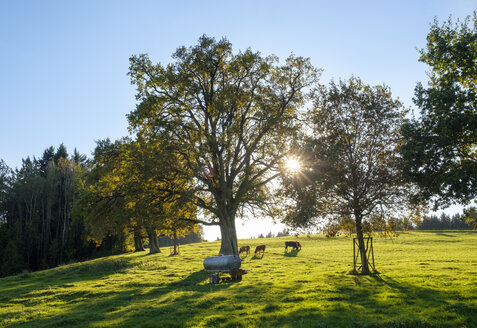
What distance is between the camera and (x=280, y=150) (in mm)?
33250

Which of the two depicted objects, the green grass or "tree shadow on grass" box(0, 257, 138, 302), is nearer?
the green grass

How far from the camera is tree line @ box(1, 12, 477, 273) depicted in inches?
734

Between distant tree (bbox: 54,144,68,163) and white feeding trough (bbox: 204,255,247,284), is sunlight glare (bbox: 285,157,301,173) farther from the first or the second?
distant tree (bbox: 54,144,68,163)

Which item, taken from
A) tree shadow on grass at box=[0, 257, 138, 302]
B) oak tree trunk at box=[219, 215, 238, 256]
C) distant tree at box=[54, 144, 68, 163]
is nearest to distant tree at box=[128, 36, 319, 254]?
oak tree trunk at box=[219, 215, 238, 256]

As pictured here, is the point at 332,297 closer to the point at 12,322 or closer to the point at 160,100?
the point at 12,322

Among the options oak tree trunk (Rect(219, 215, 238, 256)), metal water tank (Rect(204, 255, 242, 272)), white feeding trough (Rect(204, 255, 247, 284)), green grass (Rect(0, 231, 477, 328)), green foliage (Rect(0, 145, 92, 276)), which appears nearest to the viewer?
green grass (Rect(0, 231, 477, 328))

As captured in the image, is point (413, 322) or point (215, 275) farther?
point (215, 275)

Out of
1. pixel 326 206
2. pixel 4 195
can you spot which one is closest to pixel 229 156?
pixel 326 206

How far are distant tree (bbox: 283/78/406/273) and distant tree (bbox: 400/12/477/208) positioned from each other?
394 cm

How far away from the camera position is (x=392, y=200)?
2373 centimetres

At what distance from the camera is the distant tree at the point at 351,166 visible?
23.8 m

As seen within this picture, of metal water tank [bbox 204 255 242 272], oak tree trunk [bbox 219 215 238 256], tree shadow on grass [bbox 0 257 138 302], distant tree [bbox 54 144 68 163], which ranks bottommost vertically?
tree shadow on grass [bbox 0 257 138 302]

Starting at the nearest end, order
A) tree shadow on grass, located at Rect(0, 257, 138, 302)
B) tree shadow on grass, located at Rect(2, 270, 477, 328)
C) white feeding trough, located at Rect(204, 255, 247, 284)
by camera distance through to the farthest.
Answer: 1. tree shadow on grass, located at Rect(2, 270, 477, 328)
2. white feeding trough, located at Rect(204, 255, 247, 284)
3. tree shadow on grass, located at Rect(0, 257, 138, 302)

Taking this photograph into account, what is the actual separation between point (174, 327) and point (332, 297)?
854 cm
